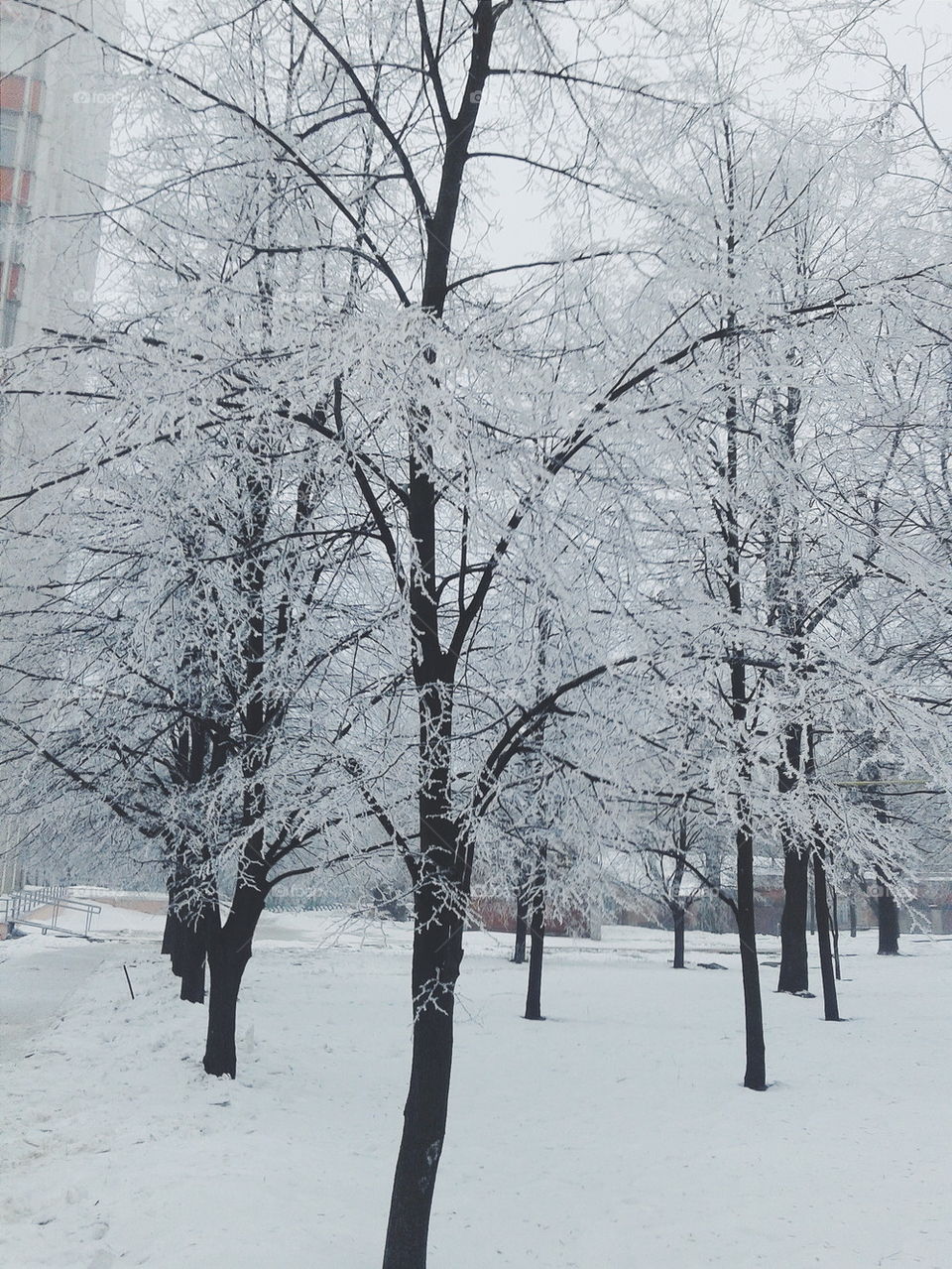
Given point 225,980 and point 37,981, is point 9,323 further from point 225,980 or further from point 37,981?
point 225,980

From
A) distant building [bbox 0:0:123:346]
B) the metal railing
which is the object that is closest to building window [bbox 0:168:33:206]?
the metal railing

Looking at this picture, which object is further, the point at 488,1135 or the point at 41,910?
the point at 41,910

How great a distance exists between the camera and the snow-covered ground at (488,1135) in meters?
6.02

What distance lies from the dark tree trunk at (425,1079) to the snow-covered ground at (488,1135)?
0.31 metres

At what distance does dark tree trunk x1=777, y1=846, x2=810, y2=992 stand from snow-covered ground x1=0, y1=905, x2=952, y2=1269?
1367 millimetres

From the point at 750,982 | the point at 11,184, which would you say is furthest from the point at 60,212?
the point at 11,184

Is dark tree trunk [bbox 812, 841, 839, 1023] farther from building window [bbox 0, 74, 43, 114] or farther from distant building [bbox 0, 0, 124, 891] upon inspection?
building window [bbox 0, 74, 43, 114]

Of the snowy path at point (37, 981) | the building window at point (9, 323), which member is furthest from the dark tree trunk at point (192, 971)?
the building window at point (9, 323)

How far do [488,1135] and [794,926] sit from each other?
1040 cm

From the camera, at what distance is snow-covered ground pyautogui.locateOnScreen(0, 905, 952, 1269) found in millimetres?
6016

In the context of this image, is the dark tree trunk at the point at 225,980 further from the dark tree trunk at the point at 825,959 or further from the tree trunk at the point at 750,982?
the dark tree trunk at the point at 825,959

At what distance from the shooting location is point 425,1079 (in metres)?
5.52

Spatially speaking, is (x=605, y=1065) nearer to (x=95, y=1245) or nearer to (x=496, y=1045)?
(x=496, y=1045)

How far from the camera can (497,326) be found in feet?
17.0
